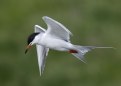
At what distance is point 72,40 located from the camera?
1139 centimetres

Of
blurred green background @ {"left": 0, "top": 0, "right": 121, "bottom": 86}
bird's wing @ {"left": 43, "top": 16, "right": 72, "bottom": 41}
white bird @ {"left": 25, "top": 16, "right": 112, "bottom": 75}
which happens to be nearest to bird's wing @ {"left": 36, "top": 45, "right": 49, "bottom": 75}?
white bird @ {"left": 25, "top": 16, "right": 112, "bottom": 75}

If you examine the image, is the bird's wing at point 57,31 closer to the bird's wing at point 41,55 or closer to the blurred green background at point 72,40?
the bird's wing at point 41,55

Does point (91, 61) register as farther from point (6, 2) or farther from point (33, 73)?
point (6, 2)

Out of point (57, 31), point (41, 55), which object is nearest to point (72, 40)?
point (41, 55)

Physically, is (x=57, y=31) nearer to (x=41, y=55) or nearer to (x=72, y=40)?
(x=41, y=55)

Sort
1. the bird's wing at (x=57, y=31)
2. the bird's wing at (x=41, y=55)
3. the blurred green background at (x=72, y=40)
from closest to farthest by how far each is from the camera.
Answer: the bird's wing at (x=57, y=31) < the bird's wing at (x=41, y=55) < the blurred green background at (x=72, y=40)

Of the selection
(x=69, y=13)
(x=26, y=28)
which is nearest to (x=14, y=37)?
(x=26, y=28)

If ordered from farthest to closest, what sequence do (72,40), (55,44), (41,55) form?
(72,40), (41,55), (55,44)

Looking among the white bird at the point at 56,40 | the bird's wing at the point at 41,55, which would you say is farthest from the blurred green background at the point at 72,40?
the white bird at the point at 56,40

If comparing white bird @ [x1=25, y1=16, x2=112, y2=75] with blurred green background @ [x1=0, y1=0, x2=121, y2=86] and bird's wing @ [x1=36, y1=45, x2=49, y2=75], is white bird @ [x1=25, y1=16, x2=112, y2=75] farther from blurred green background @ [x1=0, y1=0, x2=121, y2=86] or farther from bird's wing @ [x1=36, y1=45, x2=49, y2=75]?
blurred green background @ [x1=0, y1=0, x2=121, y2=86]

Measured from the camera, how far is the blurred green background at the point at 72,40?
427 inches

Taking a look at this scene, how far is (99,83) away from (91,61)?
612 mm

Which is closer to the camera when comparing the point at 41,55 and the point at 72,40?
the point at 41,55

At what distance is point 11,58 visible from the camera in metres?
11.4
